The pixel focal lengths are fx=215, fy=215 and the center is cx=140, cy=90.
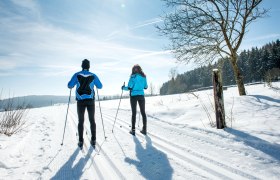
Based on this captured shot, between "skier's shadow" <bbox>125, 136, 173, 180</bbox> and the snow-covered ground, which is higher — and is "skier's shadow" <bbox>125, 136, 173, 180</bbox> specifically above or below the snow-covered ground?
below

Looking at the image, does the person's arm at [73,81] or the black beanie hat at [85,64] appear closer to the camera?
the person's arm at [73,81]

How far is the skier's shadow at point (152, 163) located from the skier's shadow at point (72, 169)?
0.85 metres

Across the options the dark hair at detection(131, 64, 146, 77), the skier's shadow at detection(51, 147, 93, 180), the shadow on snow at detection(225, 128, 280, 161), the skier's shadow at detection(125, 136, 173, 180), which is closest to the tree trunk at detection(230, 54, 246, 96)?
the shadow on snow at detection(225, 128, 280, 161)

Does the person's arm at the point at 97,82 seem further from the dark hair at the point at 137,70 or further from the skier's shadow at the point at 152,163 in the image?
the skier's shadow at the point at 152,163

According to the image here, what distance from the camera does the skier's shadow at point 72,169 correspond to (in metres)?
3.46

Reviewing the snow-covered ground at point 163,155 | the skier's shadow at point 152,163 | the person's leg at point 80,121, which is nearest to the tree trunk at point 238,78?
the snow-covered ground at point 163,155

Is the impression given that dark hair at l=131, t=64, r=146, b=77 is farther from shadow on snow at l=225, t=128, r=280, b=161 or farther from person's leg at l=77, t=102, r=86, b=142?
shadow on snow at l=225, t=128, r=280, b=161

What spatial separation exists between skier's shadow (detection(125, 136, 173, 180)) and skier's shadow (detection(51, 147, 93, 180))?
2.79 ft

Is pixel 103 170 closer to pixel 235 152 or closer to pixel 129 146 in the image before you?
pixel 129 146

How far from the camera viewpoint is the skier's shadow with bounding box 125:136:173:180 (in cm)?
342

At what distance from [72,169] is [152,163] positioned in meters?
1.42

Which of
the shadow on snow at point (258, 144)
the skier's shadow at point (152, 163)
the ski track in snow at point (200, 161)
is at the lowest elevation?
the skier's shadow at point (152, 163)

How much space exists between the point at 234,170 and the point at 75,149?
349cm

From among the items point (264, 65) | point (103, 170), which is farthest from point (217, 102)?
point (264, 65)
